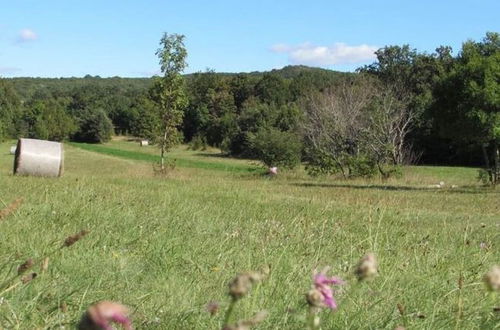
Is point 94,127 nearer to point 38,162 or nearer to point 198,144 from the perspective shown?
point 198,144

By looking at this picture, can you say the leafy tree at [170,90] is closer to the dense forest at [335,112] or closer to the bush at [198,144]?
the dense forest at [335,112]

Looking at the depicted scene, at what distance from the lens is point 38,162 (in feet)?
57.7

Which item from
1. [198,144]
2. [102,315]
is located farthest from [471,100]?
[198,144]

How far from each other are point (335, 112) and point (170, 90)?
47.6 ft

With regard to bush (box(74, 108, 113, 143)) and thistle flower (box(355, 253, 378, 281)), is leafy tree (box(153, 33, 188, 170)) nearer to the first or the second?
thistle flower (box(355, 253, 378, 281))

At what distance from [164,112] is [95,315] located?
83.4 feet

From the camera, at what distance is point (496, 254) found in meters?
4.98

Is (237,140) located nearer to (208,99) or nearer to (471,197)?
(208,99)

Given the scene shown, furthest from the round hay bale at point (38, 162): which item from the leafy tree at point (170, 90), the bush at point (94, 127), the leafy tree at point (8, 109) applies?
the bush at point (94, 127)

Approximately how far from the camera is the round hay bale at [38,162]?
1730cm

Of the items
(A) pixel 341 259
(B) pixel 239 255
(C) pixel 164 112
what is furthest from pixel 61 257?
(C) pixel 164 112

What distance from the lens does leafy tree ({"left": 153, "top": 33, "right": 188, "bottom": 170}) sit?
24.3m

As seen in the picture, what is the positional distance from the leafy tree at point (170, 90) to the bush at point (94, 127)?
74.3 metres

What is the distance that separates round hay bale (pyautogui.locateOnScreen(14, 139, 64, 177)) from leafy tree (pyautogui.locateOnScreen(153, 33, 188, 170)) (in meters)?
6.56
